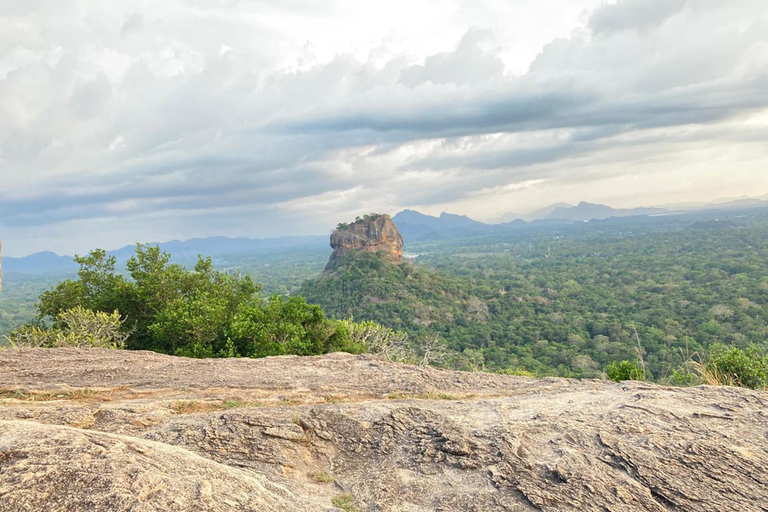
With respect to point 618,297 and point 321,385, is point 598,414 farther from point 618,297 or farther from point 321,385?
point 618,297

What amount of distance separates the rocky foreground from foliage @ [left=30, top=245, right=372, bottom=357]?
26.5 ft

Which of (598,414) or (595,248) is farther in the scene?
(595,248)

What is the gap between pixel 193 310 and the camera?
61.7 feet

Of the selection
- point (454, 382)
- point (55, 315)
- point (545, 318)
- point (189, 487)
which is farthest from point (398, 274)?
point (189, 487)

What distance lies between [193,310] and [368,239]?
86.7 metres

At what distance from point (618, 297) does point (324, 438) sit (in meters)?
90.1

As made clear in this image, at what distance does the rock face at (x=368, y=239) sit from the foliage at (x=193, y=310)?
79.1 meters

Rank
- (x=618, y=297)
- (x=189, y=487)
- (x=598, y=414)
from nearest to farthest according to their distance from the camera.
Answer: (x=189, y=487), (x=598, y=414), (x=618, y=297)

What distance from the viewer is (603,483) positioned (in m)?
5.57

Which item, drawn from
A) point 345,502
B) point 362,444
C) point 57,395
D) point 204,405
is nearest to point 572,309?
point 362,444

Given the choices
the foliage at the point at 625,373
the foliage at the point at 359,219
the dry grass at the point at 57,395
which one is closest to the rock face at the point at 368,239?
the foliage at the point at 359,219

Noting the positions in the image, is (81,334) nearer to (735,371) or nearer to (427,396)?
(427,396)

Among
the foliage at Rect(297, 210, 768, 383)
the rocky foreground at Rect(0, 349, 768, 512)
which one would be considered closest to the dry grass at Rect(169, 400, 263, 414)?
the rocky foreground at Rect(0, 349, 768, 512)

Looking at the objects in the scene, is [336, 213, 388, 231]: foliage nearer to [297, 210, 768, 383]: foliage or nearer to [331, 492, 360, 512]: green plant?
[297, 210, 768, 383]: foliage
